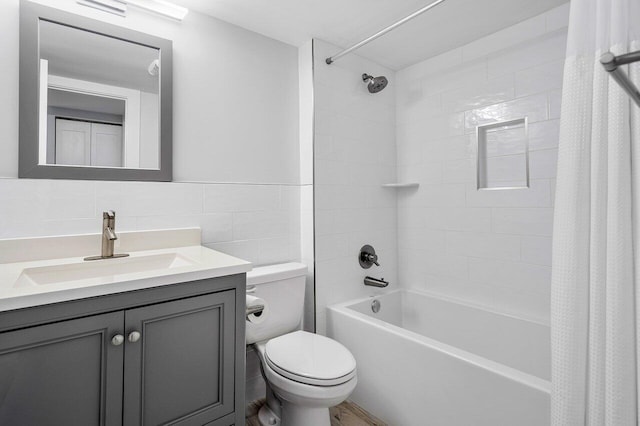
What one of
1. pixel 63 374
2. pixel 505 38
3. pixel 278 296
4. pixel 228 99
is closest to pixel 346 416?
pixel 278 296

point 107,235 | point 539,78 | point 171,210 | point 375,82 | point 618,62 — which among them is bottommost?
point 107,235

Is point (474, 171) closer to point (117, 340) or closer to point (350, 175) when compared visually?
point (350, 175)

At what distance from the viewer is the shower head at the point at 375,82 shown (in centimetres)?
227

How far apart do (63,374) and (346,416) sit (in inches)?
56.7

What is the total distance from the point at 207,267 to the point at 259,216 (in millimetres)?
886

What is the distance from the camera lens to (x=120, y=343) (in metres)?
0.96

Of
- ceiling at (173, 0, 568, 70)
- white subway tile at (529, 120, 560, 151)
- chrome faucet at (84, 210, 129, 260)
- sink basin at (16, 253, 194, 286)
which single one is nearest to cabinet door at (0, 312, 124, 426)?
sink basin at (16, 253, 194, 286)

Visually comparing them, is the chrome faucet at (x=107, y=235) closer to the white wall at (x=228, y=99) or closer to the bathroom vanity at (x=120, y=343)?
the bathroom vanity at (x=120, y=343)

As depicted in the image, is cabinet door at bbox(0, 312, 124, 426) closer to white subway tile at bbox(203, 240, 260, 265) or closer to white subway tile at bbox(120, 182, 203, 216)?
white subway tile at bbox(120, 182, 203, 216)

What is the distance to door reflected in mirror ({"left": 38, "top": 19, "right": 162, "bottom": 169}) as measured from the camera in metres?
1.39

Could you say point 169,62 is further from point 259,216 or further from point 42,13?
point 259,216

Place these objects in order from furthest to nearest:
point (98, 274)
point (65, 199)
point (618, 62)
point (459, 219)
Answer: point (459, 219), point (65, 199), point (98, 274), point (618, 62)

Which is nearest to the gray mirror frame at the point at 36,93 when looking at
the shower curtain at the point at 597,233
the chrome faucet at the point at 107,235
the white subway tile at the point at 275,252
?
the chrome faucet at the point at 107,235

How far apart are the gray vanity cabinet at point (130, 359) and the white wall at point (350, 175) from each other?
3.23 ft
